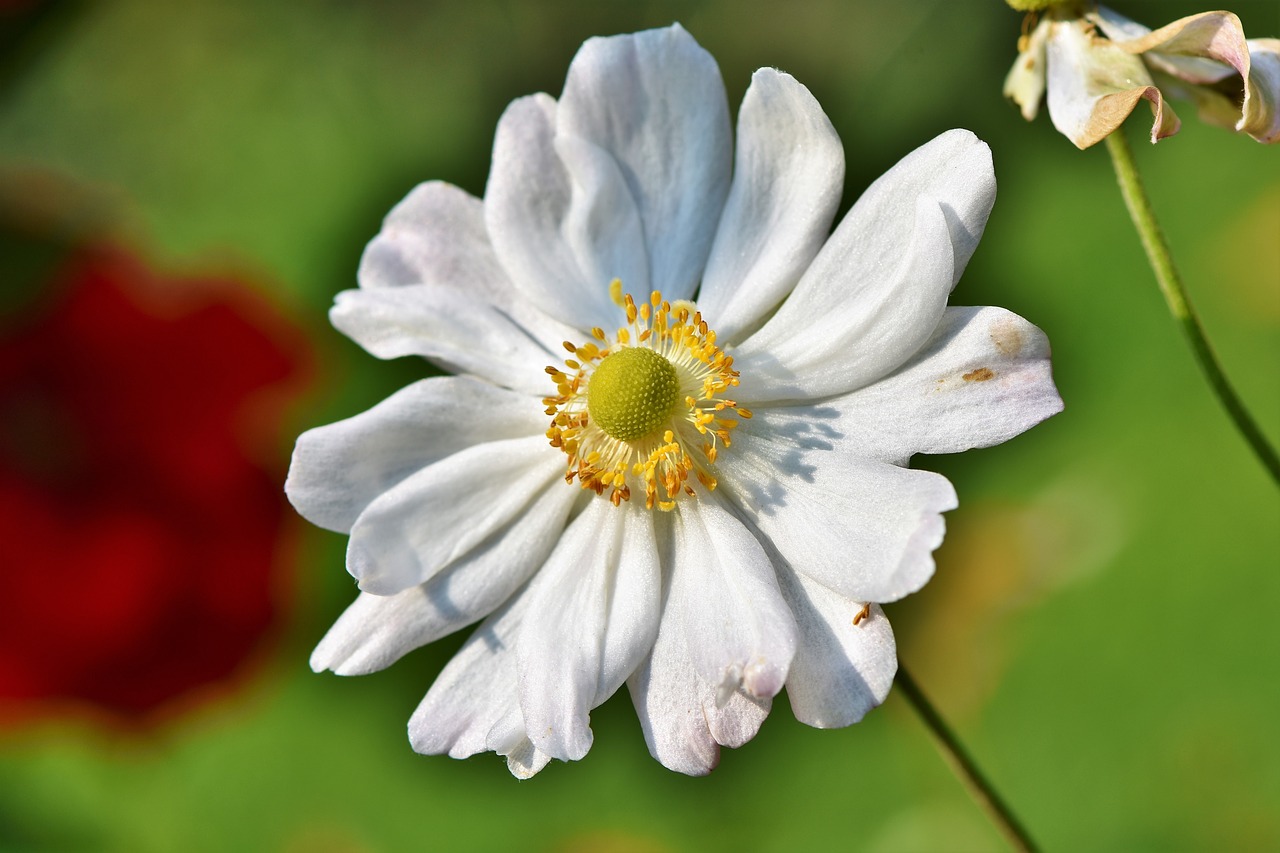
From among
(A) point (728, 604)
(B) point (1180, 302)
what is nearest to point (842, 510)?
(A) point (728, 604)

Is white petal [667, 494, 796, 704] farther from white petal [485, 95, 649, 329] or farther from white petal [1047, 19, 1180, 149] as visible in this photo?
white petal [1047, 19, 1180, 149]

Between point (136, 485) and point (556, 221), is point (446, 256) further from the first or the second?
point (136, 485)

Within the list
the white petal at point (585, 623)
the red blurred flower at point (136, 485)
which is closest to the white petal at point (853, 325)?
the white petal at point (585, 623)

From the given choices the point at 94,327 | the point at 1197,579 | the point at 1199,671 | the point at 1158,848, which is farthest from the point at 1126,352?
the point at 94,327

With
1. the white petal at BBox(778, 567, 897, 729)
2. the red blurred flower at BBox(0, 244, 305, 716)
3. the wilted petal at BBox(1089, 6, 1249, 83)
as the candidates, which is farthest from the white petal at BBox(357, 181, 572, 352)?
the red blurred flower at BBox(0, 244, 305, 716)

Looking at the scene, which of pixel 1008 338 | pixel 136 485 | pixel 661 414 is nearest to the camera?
pixel 1008 338

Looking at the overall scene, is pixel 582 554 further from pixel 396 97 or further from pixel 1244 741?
pixel 396 97
